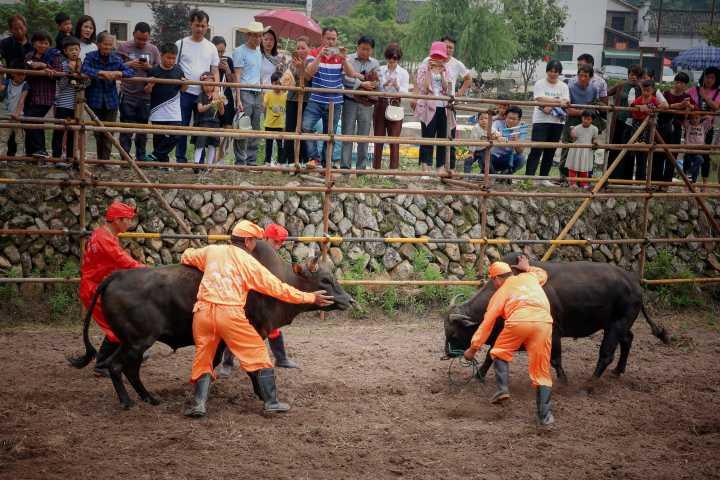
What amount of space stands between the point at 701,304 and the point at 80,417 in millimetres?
8232

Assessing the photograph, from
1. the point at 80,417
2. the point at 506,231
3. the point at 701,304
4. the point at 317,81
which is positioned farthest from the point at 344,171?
the point at 701,304

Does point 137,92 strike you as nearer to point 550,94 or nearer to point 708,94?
point 550,94

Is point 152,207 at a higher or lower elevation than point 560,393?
higher

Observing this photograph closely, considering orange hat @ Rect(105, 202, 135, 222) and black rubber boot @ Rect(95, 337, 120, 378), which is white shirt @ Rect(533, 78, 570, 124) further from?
black rubber boot @ Rect(95, 337, 120, 378)

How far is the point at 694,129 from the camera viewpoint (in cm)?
1279

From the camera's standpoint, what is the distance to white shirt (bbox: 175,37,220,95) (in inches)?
426

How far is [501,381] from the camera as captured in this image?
746cm

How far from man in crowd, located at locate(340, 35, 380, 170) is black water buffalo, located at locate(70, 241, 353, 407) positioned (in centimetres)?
408

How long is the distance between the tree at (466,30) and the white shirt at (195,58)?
2211 cm

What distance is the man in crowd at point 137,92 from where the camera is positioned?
34.4 feet

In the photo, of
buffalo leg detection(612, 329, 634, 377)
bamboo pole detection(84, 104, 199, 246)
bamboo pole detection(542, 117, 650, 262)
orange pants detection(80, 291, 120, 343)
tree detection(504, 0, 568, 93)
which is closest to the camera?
orange pants detection(80, 291, 120, 343)

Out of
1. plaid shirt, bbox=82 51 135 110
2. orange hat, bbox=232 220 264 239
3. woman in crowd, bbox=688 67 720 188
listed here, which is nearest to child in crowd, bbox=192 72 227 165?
plaid shirt, bbox=82 51 135 110

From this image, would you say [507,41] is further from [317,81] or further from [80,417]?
[80,417]

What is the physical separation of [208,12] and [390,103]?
21947 mm
